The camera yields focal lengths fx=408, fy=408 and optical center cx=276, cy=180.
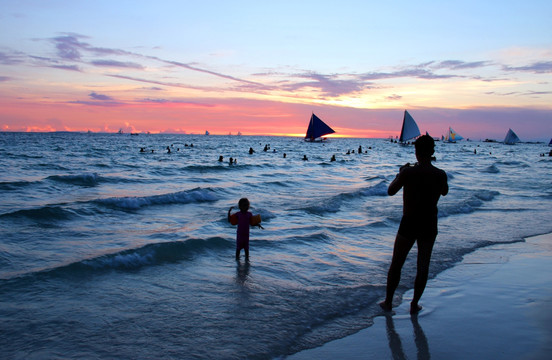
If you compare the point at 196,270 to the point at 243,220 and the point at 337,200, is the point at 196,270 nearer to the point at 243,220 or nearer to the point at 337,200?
the point at 243,220

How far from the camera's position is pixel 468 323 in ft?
15.5

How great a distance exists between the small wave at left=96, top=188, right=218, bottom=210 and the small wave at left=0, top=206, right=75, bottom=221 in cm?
176

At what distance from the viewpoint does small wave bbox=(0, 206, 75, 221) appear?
1059 cm

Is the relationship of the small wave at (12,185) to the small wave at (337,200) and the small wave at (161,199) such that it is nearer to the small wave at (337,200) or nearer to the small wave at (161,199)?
the small wave at (161,199)

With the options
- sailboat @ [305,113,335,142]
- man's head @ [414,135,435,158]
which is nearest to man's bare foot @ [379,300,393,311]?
man's head @ [414,135,435,158]

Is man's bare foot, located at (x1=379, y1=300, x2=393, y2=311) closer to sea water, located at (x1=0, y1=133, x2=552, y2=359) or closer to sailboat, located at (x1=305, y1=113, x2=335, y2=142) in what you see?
sea water, located at (x1=0, y1=133, x2=552, y2=359)

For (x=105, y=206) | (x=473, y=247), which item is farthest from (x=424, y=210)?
(x=105, y=206)

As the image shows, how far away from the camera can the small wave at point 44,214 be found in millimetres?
10585

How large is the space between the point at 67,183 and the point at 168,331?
16737 millimetres

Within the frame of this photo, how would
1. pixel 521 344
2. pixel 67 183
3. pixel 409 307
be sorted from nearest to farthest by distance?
pixel 521 344
pixel 409 307
pixel 67 183

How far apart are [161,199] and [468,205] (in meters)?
10.9

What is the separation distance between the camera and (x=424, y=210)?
4.47 meters

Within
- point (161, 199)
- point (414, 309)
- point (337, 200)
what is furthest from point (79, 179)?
point (414, 309)

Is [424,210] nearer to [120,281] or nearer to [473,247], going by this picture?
[120,281]
